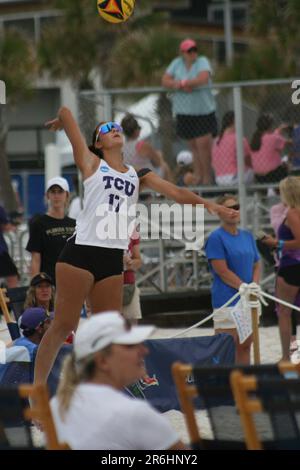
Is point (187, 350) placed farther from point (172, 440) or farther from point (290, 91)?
point (290, 91)

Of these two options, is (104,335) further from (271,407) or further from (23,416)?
(271,407)

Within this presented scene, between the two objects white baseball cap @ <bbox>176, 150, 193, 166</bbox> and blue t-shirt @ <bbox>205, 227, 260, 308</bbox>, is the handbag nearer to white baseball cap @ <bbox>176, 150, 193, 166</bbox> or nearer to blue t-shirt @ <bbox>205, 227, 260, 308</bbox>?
blue t-shirt @ <bbox>205, 227, 260, 308</bbox>

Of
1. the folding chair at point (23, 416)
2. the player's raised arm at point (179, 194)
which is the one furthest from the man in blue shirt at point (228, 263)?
the folding chair at point (23, 416)

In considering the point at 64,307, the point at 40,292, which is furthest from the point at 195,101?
the point at 64,307

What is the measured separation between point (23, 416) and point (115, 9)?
22.7 ft

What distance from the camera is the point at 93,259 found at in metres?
7.85

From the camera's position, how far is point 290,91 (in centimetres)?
1484

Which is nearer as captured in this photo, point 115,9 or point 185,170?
point 115,9

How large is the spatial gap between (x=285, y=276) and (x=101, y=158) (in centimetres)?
396

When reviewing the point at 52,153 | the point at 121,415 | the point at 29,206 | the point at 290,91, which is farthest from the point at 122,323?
the point at 29,206

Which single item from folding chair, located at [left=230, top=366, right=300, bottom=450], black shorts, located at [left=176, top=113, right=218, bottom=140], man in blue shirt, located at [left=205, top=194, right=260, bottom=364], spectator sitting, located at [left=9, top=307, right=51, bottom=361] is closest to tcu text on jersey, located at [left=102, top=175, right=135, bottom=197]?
spectator sitting, located at [left=9, top=307, right=51, bottom=361]

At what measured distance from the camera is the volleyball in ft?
37.8

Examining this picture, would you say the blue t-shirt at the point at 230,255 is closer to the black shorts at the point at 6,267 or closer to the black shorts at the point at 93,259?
the black shorts at the point at 93,259

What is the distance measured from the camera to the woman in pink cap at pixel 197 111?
48.3ft
